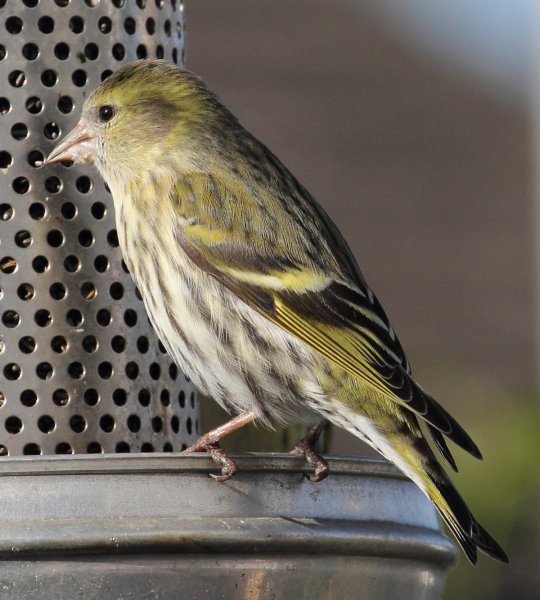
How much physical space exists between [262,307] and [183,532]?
112cm

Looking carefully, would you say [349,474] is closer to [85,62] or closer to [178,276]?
[178,276]

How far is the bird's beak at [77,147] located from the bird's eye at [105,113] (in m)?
0.10

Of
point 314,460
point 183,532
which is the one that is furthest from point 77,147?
point 183,532

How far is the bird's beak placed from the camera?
4324mm

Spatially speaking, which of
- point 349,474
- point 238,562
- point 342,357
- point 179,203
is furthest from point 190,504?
point 179,203

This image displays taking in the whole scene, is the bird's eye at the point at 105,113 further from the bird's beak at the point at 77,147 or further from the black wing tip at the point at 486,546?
the black wing tip at the point at 486,546

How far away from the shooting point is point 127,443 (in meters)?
4.39

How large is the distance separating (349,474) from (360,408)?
1.91 feet

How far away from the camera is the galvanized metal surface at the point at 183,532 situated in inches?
131

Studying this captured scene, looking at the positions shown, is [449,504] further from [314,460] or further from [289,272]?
[289,272]

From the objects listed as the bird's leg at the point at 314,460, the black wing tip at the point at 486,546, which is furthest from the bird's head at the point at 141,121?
the black wing tip at the point at 486,546

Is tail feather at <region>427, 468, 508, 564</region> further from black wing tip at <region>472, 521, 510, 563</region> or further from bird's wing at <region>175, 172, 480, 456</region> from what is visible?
bird's wing at <region>175, 172, 480, 456</region>

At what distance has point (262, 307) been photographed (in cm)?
432

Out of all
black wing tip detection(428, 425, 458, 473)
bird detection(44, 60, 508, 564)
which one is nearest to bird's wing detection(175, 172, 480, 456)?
bird detection(44, 60, 508, 564)
